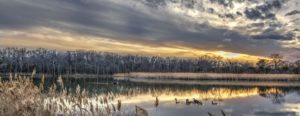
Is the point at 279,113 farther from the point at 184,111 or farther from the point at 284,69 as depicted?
the point at 284,69

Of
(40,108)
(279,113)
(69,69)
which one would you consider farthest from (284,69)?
(40,108)

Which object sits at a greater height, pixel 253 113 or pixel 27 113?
pixel 27 113

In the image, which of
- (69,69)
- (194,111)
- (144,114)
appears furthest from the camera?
(69,69)

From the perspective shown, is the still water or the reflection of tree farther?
the reflection of tree

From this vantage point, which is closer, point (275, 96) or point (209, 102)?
point (209, 102)

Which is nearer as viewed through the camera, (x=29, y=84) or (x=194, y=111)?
(x=29, y=84)

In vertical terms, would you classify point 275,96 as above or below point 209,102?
below

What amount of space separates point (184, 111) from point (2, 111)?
2309 centimetres

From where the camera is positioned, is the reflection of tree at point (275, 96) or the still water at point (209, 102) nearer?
the still water at point (209, 102)

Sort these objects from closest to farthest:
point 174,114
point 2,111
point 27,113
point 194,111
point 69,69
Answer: point 27,113
point 2,111
point 174,114
point 194,111
point 69,69

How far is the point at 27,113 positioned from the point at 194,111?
23800mm

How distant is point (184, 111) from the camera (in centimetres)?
3316

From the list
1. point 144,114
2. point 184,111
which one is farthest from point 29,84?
point 184,111

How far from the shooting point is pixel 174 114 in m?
30.6
